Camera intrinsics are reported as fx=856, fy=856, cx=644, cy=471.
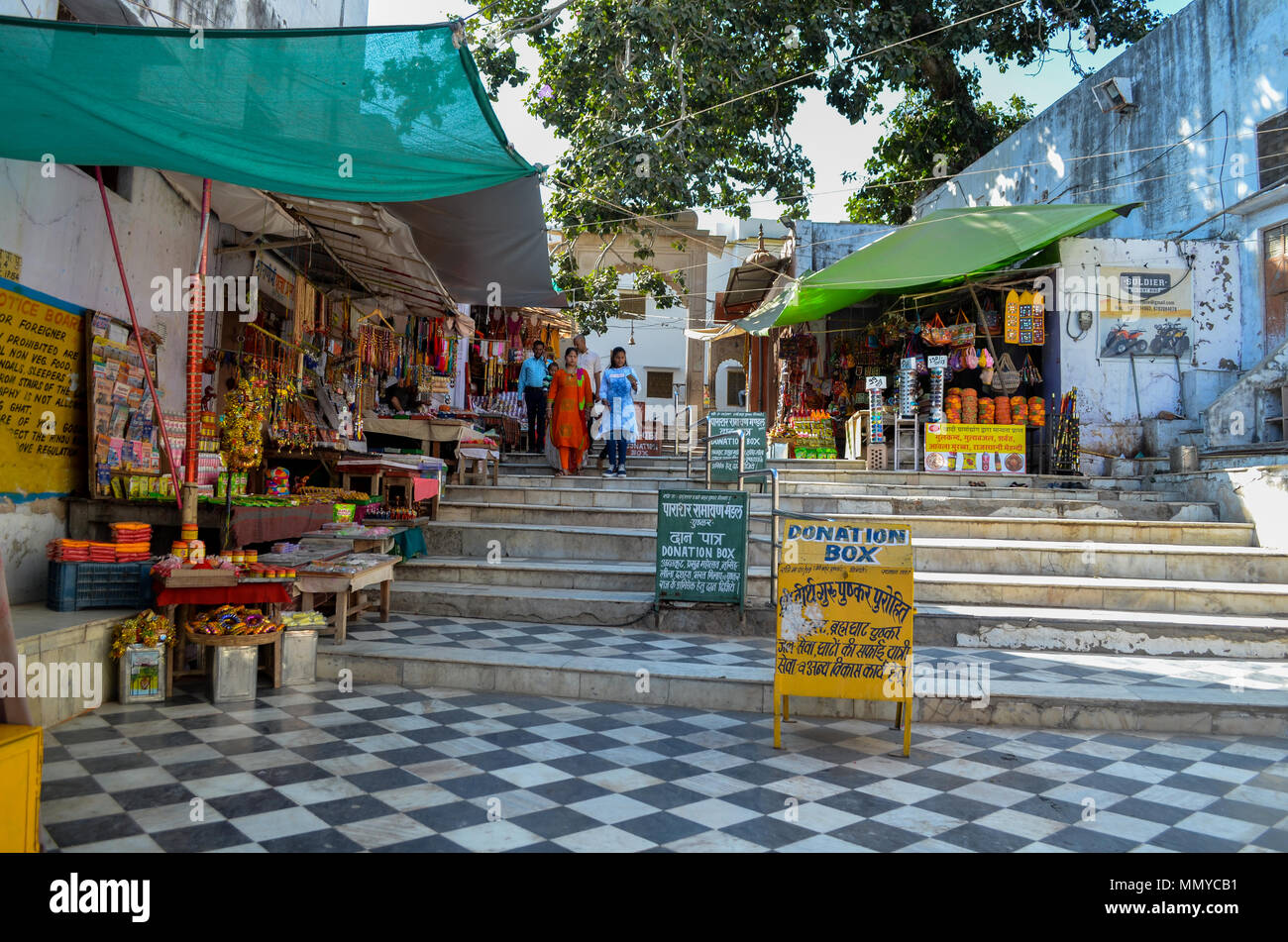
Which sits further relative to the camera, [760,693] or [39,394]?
[39,394]

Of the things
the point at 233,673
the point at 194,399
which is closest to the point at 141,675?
the point at 233,673

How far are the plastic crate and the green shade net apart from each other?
2.41 m

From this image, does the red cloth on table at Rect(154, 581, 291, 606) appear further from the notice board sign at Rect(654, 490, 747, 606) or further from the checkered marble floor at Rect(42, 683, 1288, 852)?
the notice board sign at Rect(654, 490, 747, 606)

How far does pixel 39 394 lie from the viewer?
18.7 ft

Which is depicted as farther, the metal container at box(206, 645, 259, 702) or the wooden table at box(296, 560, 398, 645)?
the wooden table at box(296, 560, 398, 645)

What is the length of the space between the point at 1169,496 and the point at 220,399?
1007cm

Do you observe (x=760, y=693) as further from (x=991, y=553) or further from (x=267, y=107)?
(x=267, y=107)

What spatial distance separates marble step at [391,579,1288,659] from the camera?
21.1 ft

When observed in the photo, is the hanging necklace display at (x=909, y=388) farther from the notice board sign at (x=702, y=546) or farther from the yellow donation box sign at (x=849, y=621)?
the yellow donation box sign at (x=849, y=621)

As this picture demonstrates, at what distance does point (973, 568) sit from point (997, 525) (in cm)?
92

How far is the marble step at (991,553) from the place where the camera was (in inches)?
301

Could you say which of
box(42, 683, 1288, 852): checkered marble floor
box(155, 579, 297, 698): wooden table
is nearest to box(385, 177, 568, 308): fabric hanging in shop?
box(155, 579, 297, 698): wooden table

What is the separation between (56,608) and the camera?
5.25 m
